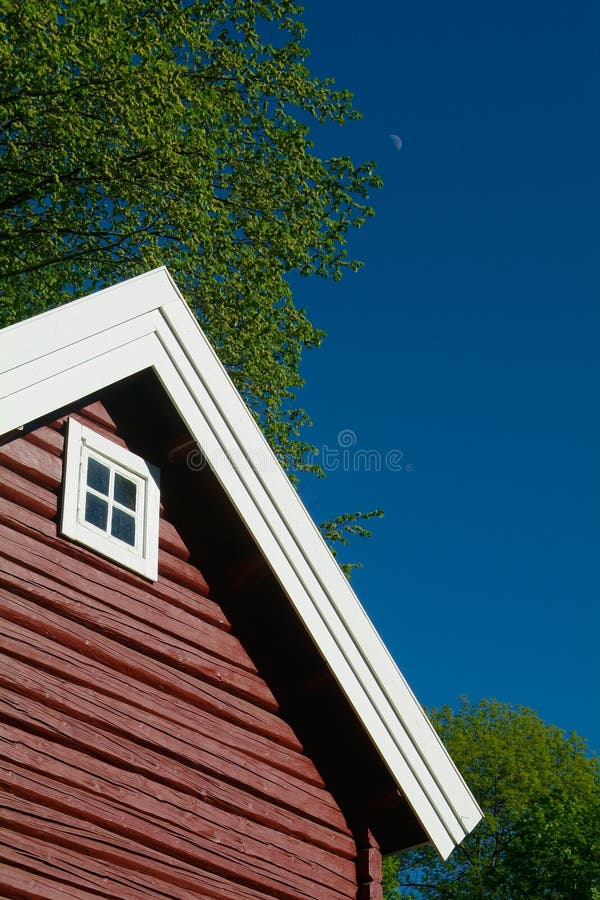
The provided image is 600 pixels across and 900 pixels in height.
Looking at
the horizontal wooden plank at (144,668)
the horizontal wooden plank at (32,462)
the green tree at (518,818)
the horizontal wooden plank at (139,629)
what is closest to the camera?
the horizontal wooden plank at (144,668)

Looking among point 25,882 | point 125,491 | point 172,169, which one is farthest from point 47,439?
point 172,169

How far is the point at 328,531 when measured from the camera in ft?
64.6

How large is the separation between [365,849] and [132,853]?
2.04 m

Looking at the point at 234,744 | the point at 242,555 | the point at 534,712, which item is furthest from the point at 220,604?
the point at 534,712

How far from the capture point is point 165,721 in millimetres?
6477

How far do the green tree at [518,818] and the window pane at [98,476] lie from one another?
25.0 m

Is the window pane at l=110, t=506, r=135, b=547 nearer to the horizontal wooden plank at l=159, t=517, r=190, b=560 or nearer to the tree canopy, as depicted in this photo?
the horizontal wooden plank at l=159, t=517, r=190, b=560

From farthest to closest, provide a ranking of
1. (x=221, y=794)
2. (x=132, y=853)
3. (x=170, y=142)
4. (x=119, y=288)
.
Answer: (x=170, y=142) < (x=119, y=288) < (x=221, y=794) < (x=132, y=853)

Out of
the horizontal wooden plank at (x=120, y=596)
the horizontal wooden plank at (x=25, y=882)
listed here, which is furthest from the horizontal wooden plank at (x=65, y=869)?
the horizontal wooden plank at (x=120, y=596)

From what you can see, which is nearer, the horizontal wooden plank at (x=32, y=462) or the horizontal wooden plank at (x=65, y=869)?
the horizontal wooden plank at (x=65, y=869)

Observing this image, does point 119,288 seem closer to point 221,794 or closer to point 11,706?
point 11,706

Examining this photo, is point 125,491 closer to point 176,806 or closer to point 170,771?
point 170,771

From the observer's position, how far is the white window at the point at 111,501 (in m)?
6.70

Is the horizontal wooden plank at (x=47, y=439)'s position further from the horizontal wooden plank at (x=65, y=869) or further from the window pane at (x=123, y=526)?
the horizontal wooden plank at (x=65, y=869)
